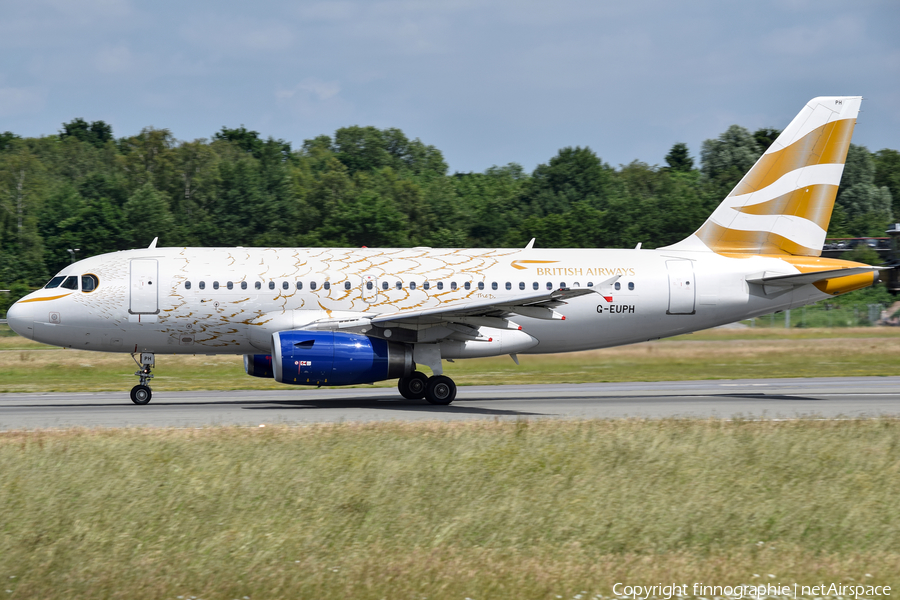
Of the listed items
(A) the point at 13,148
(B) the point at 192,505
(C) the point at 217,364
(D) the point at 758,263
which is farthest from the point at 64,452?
(A) the point at 13,148

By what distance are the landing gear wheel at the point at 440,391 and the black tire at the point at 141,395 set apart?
6.46 m

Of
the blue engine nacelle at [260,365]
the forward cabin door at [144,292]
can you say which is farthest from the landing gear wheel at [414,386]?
the forward cabin door at [144,292]

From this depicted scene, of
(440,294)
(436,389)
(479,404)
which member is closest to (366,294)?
(440,294)

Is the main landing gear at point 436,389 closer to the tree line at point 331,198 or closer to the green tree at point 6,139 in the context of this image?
the tree line at point 331,198

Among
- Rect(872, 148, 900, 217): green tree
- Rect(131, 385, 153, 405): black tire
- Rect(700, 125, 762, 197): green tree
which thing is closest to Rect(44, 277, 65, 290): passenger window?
Rect(131, 385, 153, 405): black tire

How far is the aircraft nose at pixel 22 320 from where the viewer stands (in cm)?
2083

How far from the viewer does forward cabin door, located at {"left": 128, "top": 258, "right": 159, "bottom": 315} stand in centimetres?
2089

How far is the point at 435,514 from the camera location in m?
9.27

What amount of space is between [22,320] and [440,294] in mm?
9650

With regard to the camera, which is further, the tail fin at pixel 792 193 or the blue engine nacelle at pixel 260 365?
the tail fin at pixel 792 193

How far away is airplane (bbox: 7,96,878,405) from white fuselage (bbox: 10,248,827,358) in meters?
0.03

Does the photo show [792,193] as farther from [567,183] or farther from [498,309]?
[567,183]

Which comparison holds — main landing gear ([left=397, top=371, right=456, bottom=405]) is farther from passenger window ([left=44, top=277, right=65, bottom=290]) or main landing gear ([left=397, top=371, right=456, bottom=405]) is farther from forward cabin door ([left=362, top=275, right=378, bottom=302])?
passenger window ([left=44, top=277, right=65, bottom=290])

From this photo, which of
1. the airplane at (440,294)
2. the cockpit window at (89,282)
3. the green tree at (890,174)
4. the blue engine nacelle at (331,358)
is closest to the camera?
the blue engine nacelle at (331,358)
